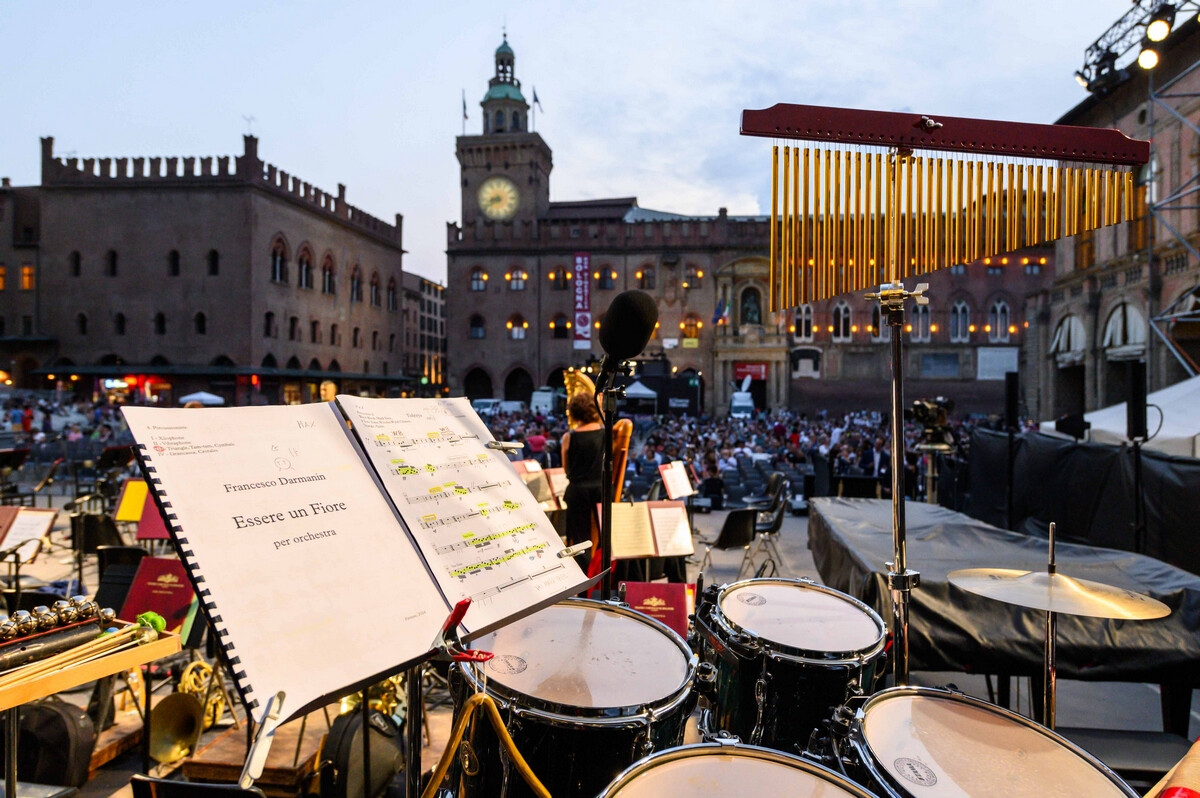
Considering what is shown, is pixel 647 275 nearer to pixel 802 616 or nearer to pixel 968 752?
pixel 802 616

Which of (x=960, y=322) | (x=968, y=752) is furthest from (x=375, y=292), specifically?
(x=968, y=752)

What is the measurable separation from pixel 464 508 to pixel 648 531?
9.43 feet

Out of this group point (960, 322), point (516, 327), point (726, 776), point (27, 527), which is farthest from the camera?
point (516, 327)

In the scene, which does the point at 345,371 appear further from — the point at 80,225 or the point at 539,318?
the point at 80,225

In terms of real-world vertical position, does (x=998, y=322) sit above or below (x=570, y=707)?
above

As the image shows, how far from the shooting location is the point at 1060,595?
89.4 inches

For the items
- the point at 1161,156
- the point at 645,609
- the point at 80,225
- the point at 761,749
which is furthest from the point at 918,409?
the point at 80,225

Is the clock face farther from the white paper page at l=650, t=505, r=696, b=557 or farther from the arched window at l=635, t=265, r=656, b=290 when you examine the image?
the white paper page at l=650, t=505, r=696, b=557

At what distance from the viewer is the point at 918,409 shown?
7.91 metres

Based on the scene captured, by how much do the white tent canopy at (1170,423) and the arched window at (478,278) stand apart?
109 feet

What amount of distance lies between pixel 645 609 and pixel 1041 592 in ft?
6.25

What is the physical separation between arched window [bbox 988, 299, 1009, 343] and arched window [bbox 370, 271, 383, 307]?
3683 cm

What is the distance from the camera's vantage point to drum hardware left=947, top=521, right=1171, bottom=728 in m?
2.15

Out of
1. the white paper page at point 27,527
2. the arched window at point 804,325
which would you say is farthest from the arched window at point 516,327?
the white paper page at point 27,527
